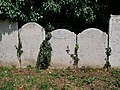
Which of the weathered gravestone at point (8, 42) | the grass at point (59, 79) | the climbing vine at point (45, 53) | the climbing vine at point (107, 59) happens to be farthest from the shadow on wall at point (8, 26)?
the climbing vine at point (107, 59)

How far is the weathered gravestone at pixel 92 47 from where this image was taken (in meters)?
7.87

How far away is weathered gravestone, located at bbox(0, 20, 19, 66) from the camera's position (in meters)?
8.00

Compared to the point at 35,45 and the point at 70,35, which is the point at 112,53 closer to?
the point at 70,35

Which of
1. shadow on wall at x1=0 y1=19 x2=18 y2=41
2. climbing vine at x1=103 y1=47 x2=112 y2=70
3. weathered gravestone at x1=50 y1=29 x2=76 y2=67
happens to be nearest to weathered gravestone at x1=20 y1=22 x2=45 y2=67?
shadow on wall at x1=0 y1=19 x2=18 y2=41

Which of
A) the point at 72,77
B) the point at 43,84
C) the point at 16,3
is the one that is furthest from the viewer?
the point at 16,3

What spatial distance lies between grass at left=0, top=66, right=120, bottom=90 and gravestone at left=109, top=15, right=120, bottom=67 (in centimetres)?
39

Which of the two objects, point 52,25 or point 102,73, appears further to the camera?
point 52,25

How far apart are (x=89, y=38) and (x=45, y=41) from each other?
1310 millimetres

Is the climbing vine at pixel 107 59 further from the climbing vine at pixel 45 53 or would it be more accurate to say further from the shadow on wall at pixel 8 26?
the shadow on wall at pixel 8 26

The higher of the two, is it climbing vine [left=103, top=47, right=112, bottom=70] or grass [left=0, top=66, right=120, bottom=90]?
climbing vine [left=103, top=47, right=112, bottom=70]

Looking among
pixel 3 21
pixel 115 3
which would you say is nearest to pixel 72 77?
pixel 3 21

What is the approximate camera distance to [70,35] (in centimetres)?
790

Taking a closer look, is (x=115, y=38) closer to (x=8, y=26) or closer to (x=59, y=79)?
(x=59, y=79)

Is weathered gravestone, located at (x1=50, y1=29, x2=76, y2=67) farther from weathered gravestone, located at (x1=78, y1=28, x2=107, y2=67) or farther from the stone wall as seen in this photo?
weathered gravestone, located at (x1=78, y1=28, x2=107, y2=67)
